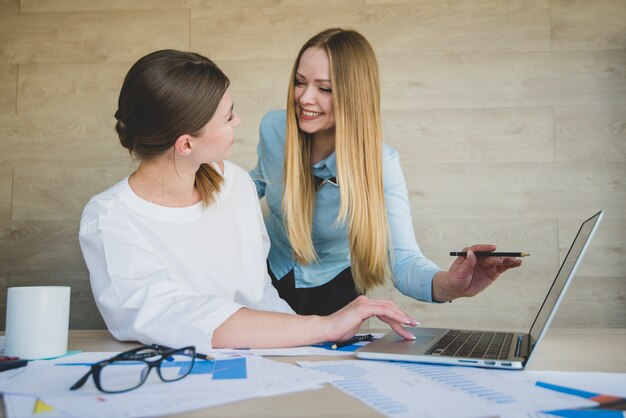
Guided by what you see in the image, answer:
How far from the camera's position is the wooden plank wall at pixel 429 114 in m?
2.14

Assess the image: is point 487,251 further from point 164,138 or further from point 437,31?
point 437,31

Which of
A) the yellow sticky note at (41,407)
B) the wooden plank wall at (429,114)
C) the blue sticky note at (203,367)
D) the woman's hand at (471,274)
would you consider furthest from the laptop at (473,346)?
the wooden plank wall at (429,114)

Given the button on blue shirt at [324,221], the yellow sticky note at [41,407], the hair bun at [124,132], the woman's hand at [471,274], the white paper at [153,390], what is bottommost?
the yellow sticky note at [41,407]

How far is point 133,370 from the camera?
0.79m

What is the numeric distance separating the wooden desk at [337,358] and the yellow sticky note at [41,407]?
0.04m

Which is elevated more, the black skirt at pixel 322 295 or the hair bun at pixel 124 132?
the hair bun at pixel 124 132

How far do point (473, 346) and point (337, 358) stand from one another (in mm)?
246

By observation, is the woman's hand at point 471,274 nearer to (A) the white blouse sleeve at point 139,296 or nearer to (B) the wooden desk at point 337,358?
(B) the wooden desk at point 337,358

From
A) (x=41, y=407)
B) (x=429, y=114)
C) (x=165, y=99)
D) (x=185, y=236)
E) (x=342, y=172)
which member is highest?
(x=429, y=114)

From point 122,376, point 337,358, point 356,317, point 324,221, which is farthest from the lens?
point 324,221

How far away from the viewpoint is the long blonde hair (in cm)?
152

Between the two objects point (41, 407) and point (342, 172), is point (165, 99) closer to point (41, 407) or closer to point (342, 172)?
point (342, 172)

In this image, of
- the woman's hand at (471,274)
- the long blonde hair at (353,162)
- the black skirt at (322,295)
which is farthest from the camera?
the black skirt at (322,295)

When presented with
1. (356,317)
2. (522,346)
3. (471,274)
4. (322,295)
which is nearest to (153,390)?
(356,317)
